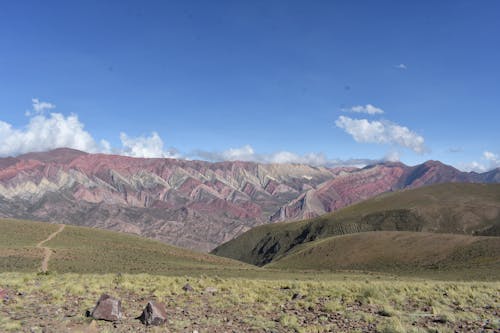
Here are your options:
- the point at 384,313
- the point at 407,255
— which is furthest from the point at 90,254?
the point at 407,255

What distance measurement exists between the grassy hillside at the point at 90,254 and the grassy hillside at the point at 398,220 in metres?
65.2

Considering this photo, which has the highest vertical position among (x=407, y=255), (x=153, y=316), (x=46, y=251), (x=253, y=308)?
(x=407, y=255)

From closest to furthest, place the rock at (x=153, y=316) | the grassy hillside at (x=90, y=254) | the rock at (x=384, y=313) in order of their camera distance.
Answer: the rock at (x=153, y=316)
the rock at (x=384, y=313)
the grassy hillside at (x=90, y=254)

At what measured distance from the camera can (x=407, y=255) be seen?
246 feet

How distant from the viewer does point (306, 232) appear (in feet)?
479

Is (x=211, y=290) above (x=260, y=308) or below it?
below

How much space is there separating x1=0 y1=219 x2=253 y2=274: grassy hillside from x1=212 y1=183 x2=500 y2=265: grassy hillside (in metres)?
65.2

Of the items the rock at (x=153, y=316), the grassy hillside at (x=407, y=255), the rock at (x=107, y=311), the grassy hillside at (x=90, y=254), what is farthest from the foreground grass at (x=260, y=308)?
the grassy hillside at (x=407, y=255)

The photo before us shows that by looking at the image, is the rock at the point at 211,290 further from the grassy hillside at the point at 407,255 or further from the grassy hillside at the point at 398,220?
the grassy hillside at the point at 398,220

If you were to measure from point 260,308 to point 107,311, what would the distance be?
6560mm

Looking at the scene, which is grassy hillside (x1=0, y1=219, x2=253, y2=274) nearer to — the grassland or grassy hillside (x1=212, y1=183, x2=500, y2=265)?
the grassland

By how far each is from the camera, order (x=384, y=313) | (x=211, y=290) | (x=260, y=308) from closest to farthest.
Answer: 1. (x=384, y=313)
2. (x=260, y=308)
3. (x=211, y=290)

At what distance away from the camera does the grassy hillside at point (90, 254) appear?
47.5 meters

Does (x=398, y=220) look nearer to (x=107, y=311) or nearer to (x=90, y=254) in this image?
(x=90, y=254)
